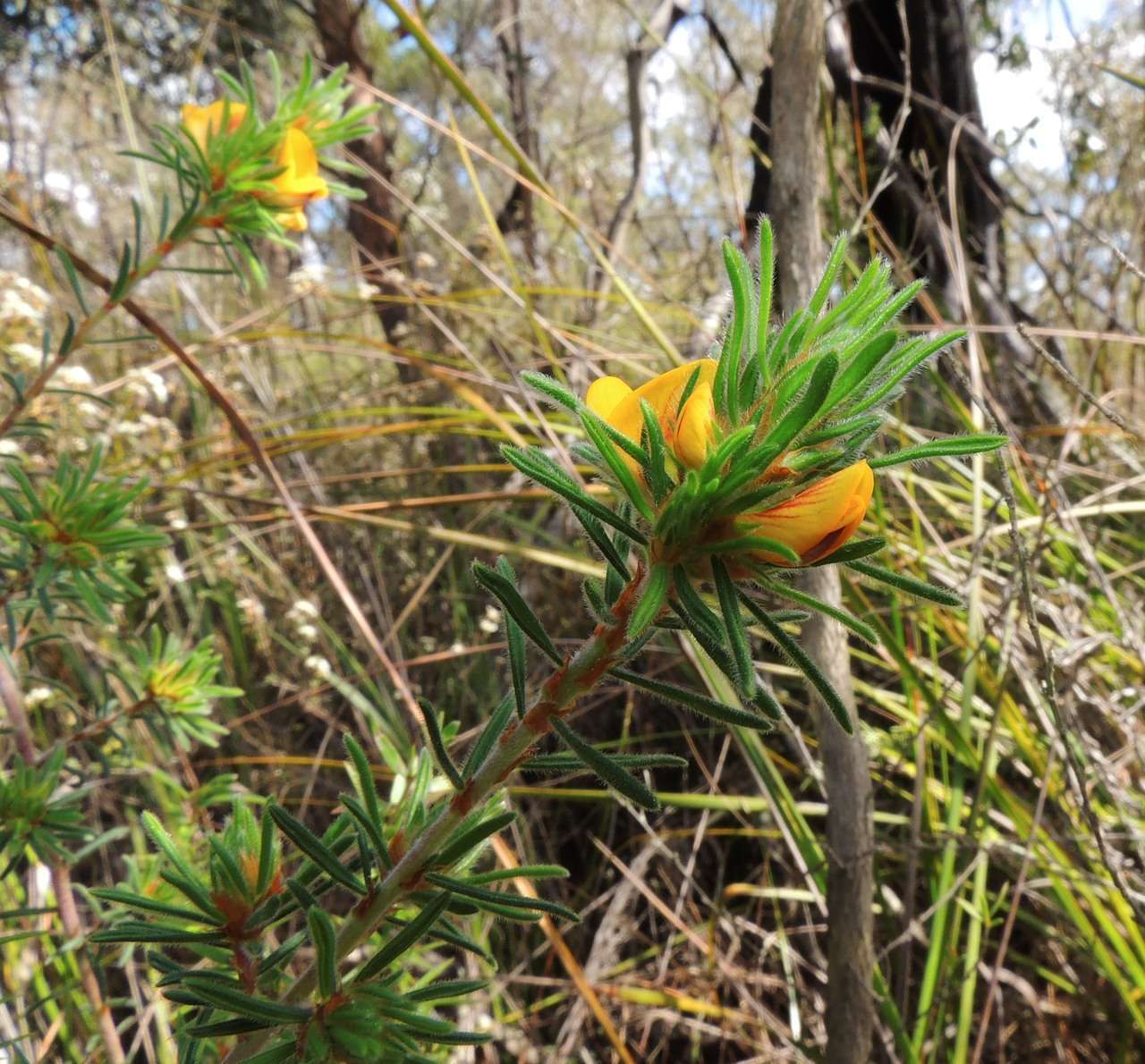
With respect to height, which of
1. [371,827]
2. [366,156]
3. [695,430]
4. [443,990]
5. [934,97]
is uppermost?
[934,97]

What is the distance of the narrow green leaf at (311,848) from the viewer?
0.39 metres

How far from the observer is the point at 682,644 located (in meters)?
0.90

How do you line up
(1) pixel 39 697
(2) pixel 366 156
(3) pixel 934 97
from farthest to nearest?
(2) pixel 366 156
(3) pixel 934 97
(1) pixel 39 697

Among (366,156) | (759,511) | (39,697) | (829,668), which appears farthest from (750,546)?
(366,156)

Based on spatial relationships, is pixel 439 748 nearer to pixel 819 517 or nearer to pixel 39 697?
pixel 819 517

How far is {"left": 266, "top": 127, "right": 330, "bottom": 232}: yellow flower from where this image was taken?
79cm

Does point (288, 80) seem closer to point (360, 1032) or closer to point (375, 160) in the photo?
point (375, 160)

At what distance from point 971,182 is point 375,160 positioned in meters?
1.72

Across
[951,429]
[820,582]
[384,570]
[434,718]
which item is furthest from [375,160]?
[434,718]

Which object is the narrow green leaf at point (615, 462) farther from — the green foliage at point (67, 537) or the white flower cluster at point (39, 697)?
the white flower cluster at point (39, 697)

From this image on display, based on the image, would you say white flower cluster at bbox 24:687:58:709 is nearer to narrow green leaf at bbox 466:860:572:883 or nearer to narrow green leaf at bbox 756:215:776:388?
narrow green leaf at bbox 466:860:572:883

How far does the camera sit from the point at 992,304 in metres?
1.90

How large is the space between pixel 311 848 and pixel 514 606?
0.16 meters

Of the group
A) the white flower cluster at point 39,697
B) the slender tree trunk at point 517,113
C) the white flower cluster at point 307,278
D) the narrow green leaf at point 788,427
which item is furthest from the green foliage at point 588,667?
the slender tree trunk at point 517,113
